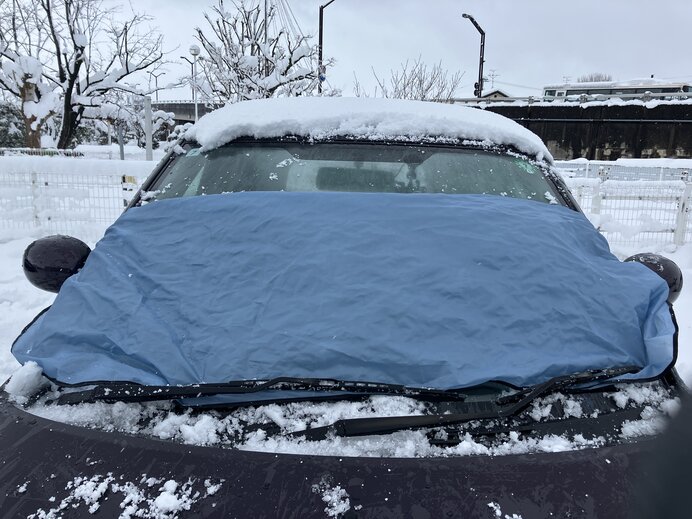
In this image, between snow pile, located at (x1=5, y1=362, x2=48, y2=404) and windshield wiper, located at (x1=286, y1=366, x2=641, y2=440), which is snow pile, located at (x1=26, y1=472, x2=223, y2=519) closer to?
windshield wiper, located at (x1=286, y1=366, x2=641, y2=440)

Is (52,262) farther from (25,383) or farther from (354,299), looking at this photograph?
(354,299)

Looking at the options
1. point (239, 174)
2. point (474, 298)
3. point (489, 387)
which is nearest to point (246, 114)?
point (239, 174)

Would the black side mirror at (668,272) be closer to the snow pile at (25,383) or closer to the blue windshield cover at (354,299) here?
the blue windshield cover at (354,299)

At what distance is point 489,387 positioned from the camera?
1301 millimetres

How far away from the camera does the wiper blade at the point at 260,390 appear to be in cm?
122

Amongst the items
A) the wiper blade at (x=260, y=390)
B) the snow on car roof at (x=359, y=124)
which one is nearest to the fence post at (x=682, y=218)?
the snow on car roof at (x=359, y=124)

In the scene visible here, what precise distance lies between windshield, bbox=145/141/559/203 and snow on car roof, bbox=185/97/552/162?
0.22ft

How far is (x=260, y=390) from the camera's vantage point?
48.1 inches

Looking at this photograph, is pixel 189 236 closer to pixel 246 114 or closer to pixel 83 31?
pixel 246 114

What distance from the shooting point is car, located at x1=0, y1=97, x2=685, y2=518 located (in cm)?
100

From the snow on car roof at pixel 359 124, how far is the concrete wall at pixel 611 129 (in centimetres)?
2545

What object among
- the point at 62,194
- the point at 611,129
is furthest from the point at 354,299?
the point at 611,129

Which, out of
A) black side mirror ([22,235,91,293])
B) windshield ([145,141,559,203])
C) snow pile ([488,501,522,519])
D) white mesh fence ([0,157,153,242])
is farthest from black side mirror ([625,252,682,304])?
white mesh fence ([0,157,153,242])

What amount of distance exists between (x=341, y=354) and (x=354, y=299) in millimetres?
196
